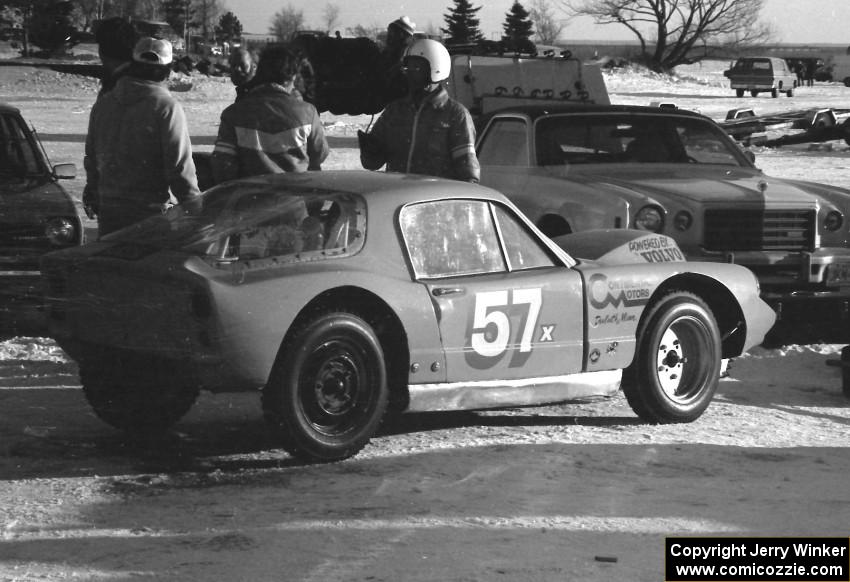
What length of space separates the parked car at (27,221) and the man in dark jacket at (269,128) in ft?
6.86

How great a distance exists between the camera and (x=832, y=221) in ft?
35.3

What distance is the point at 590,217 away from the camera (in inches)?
402

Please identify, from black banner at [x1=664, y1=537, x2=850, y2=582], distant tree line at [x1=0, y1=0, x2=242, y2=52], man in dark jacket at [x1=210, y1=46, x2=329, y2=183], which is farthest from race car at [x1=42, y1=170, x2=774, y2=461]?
distant tree line at [x1=0, y1=0, x2=242, y2=52]

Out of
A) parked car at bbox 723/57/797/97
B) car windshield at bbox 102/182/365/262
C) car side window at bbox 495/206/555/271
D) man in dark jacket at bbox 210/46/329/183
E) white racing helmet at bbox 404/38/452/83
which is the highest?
white racing helmet at bbox 404/38/452/83

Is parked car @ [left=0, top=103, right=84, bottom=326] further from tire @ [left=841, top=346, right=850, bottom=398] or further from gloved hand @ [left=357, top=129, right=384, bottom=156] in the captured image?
tire @ [left=841, top=346, right=850, bottom=398]

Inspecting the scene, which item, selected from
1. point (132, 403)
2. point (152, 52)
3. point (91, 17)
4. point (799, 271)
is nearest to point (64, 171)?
point (152, 52)

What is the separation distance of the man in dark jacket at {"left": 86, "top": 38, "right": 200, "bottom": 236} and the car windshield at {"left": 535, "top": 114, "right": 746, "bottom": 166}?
4045 millimetres

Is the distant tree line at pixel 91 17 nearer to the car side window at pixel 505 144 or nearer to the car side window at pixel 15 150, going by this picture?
the car side window at pixel 505 144

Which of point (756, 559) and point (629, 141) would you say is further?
point (629, 141)

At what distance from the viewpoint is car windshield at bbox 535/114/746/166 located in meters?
11.2

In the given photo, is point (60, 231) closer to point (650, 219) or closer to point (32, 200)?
point (32, 200)

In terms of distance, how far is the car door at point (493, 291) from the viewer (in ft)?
22.5

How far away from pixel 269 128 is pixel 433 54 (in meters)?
1.29

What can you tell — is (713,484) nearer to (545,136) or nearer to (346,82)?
(545,136)
